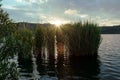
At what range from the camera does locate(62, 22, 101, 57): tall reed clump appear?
2395cm

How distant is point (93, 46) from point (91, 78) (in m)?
9.37

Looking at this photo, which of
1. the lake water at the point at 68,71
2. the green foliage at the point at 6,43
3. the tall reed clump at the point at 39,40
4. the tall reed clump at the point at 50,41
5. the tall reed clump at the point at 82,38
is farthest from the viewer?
the tall reed clump at the point at 39,40

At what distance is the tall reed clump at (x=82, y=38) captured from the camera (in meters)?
24.0

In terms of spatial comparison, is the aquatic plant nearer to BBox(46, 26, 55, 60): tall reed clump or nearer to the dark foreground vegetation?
the dark foreground vegetation

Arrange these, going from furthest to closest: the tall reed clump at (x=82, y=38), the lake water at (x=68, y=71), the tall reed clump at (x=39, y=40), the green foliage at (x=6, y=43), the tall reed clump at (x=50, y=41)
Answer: the tall reed clump at (x=39, y=40) < the tall reed clump at (x=50, y=41) < the tall reed clump at (x=82, y=38) < the lake water at (x=68, y=71) < the green foliage at (x=6, y=43)

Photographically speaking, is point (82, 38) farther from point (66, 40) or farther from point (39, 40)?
point (39, 40)

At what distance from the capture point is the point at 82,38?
79.7 feet

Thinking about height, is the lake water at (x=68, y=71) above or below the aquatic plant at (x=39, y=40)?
below

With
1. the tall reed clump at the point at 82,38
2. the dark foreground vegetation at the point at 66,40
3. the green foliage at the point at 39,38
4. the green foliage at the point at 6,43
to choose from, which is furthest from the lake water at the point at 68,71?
the green foliage at the point at 6,43

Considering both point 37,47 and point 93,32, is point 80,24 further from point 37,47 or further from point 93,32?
point 37,47

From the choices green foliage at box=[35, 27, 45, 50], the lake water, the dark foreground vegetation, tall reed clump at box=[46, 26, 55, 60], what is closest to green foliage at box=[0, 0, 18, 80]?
the lake water

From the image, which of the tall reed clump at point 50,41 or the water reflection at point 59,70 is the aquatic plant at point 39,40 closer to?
the tall reed clump at point 50,41

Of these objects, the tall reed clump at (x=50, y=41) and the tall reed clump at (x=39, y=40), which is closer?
the tall reed clump at (x=50, y=41)

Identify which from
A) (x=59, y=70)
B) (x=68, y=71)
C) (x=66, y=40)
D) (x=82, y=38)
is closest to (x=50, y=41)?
(x=66, y=40)
